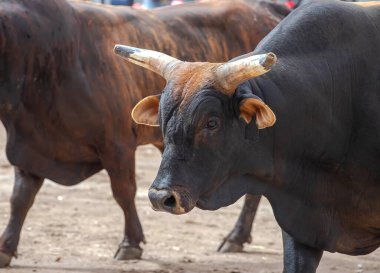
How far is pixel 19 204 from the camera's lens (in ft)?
24.9

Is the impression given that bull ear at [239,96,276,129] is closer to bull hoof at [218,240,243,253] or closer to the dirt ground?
the dirt ground

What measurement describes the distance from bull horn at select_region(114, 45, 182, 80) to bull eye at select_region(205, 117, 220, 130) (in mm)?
356

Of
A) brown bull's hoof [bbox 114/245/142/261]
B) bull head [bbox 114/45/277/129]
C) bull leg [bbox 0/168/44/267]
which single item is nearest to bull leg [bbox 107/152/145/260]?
brown bull's hoof [bbox 114/245/142/261]

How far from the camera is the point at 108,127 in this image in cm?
732

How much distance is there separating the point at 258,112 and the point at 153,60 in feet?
2.06

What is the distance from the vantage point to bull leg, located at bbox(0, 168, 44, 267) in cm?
746

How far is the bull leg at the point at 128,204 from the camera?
24.4ft

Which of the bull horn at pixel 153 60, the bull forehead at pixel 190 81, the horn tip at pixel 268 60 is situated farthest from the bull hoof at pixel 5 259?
the horn tip at pixel 268 60

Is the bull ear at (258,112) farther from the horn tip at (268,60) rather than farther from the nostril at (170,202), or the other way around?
the nostril at (170,202)

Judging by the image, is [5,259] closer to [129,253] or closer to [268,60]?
[129,253]

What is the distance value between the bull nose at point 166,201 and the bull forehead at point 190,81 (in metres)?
0.37

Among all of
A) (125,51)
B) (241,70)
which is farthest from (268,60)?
(125,51)

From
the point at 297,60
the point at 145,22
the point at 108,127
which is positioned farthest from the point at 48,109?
the point at 297,60

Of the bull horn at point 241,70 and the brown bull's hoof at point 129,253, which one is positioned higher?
the bull horn at point 241,70
